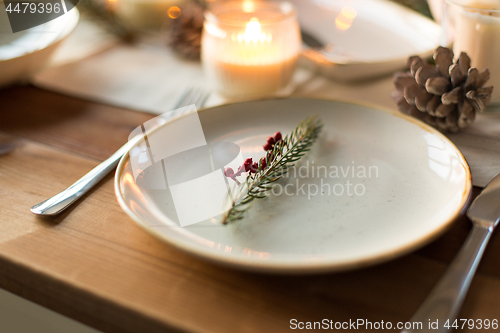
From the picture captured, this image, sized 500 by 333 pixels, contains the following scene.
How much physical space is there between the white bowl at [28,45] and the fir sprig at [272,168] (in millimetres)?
448

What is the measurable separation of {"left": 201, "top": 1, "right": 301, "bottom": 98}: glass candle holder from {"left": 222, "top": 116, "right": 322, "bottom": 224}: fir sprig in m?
0.16

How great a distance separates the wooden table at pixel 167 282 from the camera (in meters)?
0.32

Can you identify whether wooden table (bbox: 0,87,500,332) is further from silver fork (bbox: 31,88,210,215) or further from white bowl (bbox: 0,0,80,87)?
white bowl (bbox: 0,0,80,87)

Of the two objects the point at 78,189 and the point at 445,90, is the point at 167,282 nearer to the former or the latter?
the point at 78,189

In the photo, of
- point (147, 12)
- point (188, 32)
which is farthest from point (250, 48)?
point (147, 12)

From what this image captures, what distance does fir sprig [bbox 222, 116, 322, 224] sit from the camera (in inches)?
16.1

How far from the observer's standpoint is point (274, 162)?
454 mm

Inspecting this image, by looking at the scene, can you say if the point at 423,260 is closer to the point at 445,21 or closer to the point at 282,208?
the point at 282,208

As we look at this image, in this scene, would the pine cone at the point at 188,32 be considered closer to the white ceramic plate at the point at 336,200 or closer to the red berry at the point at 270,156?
the white ceramic plate at the point at 336,200

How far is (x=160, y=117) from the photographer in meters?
0.62

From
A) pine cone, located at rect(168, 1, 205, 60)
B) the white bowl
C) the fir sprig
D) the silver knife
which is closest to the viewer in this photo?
the silver knife

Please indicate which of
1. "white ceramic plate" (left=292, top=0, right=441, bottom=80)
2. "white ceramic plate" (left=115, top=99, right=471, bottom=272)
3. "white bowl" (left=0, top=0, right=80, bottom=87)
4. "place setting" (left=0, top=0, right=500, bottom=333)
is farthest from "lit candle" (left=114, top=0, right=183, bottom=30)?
"white ceramic plate" (left=115, top=99, right=471, bottom=272)

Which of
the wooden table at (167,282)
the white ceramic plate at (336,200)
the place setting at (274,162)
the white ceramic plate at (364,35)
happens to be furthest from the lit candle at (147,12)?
the wooden table at (167,282)

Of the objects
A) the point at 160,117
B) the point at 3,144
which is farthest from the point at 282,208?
the point at 3,144
